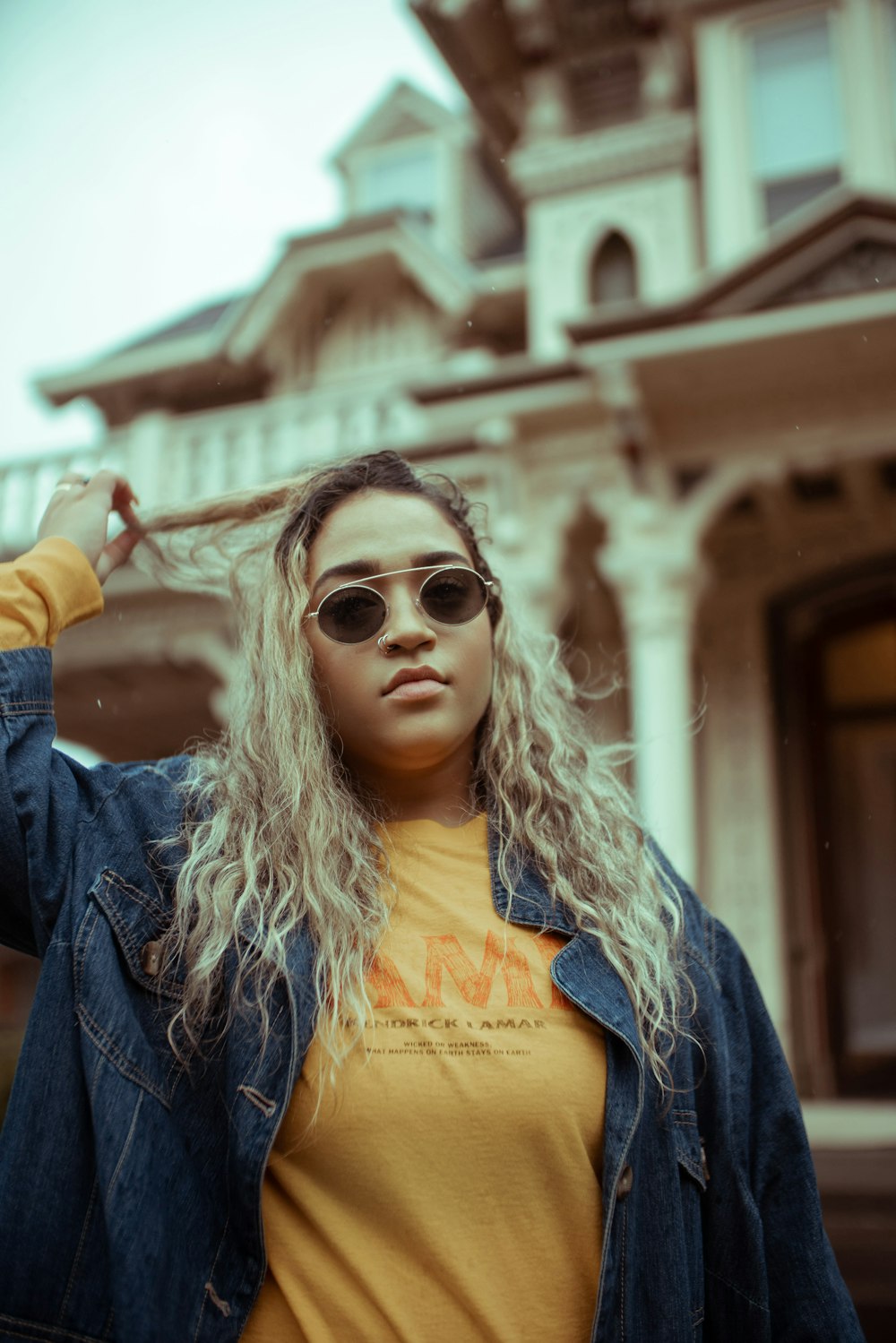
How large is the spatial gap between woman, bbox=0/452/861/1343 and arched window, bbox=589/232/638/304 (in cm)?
604

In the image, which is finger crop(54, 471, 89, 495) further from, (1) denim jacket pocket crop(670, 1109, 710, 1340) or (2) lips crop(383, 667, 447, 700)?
(1) denim jacket pocket crop(670, 1109, 710, 1340)

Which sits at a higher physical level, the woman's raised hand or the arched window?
the arched window

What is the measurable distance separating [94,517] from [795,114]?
21.6ft

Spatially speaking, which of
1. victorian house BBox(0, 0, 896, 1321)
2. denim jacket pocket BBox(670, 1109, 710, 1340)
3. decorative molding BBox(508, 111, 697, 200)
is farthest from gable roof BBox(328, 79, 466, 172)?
denim jacket pocket BBox(670, 1109, 710, 1340)

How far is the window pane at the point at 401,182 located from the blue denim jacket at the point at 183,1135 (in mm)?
8741

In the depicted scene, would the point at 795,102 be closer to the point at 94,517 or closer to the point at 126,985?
the point at 94,517

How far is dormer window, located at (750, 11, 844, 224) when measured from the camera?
255 inches

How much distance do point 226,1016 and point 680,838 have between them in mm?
3778

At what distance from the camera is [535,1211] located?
115cm

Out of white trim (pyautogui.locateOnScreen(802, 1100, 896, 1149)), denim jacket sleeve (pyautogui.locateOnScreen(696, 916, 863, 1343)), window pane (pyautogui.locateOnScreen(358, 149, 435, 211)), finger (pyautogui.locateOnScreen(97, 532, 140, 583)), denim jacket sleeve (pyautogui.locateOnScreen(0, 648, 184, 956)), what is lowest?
white trim (pyautogui.locateOnScreen(802, 1100, 896, 1149))

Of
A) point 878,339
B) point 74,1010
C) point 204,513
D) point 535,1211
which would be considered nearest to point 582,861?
point 535,1211

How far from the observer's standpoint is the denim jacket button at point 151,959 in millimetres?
1239

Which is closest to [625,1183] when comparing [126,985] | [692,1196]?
[692,1196]

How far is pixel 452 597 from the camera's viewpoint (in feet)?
4.80
